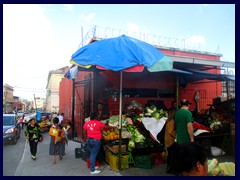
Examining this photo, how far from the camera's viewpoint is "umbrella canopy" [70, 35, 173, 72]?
533cm

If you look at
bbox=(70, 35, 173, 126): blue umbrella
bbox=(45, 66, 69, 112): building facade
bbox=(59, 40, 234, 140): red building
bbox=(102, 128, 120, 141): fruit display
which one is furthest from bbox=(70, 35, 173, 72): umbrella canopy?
bbox=(45, 66, 69, 112): building facade

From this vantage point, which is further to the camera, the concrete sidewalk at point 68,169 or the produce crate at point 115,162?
the produce crate at point 115,162

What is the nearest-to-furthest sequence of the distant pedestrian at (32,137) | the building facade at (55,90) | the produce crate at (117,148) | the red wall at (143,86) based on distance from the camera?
the produce crate at (117,148)
the distant pedestrian at (32,137)
the red wall at (143,86)
the building facade at (55,90)

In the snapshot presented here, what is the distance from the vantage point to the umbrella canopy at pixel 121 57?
5.33 meters

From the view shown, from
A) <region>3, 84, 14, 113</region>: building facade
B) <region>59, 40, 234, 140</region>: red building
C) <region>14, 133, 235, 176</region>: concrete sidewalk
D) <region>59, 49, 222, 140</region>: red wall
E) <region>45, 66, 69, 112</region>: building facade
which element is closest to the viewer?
<region>14, 133, 235, 176</region>: concrete sidewalk

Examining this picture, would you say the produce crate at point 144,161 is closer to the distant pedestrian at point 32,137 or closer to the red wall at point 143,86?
the red wall at point 143,86

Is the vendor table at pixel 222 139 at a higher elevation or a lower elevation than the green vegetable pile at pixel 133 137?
lower

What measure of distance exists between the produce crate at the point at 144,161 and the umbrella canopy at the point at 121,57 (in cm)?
258

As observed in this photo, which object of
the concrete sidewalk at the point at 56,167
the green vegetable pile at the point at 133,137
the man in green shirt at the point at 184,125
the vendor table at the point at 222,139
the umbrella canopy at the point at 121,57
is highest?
the umbrella canopy at the point at 121,57

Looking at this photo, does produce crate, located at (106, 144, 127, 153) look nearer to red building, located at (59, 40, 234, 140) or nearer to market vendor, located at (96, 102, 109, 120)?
market vendor, located at (96, 102, 109, 120)

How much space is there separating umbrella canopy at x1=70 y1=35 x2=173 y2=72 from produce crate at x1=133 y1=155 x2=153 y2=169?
8.46 ft

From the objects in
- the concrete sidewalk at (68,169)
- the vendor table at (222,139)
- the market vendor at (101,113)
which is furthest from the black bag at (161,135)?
→ the market vendor at (101,113)

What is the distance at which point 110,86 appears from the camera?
29.7 feet
